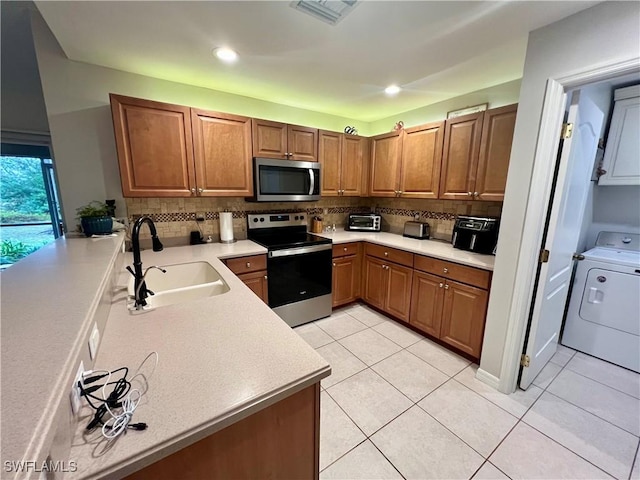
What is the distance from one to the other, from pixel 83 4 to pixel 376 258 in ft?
9.36

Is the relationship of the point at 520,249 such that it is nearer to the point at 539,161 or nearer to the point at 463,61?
the point at 539,161

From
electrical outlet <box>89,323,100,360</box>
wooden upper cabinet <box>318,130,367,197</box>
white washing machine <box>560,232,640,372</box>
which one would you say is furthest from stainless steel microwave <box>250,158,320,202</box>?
white washing machine <box>560,232,640,372</box>

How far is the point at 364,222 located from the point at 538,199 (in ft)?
6.47

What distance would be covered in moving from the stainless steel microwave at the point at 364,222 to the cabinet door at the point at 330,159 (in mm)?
475

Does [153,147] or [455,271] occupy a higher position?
[153,147]

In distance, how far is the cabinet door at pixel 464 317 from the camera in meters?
2.05

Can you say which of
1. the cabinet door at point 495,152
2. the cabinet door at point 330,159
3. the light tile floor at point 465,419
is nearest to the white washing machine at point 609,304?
the light tile floor at point 465,419

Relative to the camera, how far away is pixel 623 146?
7.20ft

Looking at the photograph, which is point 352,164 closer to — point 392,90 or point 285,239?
point 392,90

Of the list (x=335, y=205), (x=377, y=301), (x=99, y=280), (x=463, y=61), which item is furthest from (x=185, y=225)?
(x=463, y=61)

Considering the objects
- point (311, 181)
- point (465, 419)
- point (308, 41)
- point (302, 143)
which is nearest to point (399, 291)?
point (465, 419)

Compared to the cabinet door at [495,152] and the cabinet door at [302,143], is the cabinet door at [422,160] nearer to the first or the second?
the cabinet door at [495,152]

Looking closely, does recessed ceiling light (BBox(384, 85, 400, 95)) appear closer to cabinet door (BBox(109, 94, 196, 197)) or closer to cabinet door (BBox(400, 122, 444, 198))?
cabinet door (BBox(400, 122, 444, 198))

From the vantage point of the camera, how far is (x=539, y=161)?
1552mm
